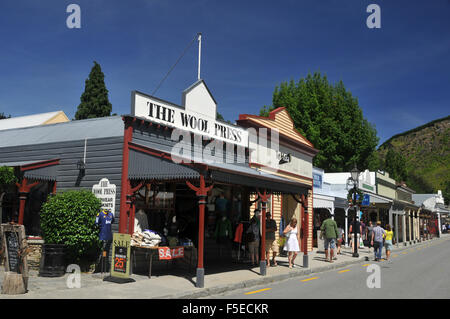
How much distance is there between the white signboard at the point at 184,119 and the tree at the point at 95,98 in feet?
81.0

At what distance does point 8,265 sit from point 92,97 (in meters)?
31.5

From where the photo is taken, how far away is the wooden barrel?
11438 mm

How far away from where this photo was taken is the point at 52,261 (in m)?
11.5

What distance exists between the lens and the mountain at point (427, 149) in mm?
146250

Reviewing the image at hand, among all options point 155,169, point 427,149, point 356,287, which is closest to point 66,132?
point 155,169

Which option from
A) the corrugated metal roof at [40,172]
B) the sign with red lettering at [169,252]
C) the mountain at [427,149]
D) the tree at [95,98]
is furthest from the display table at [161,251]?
the mountain at [427,149]

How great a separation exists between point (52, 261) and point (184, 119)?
6.03m

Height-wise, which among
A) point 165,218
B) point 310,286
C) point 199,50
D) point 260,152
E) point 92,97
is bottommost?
point 310,286

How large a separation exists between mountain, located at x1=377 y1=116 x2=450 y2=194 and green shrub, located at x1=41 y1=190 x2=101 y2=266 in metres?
136

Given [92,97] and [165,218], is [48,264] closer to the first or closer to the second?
[165,218]

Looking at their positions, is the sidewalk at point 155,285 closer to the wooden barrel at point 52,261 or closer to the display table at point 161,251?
the wooden barrel at point 52,261

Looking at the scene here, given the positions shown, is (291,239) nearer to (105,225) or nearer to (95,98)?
(105,225)
